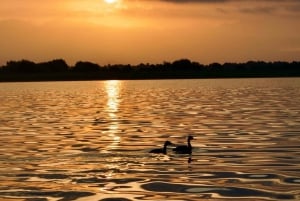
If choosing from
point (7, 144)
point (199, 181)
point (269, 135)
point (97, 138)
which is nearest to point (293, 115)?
point (269, 135)

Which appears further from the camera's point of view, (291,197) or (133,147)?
(133,147)

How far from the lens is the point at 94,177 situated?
20.3 m

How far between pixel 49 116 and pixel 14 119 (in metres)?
3.08

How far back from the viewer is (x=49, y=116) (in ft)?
159

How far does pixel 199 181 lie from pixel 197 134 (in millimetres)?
14344

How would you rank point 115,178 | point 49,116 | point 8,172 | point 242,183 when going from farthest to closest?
→ point 49,116
point 8,172
point 115,178
point 242,183

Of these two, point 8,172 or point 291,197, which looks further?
point 8,172

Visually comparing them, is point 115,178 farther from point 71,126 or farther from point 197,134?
point 71,126

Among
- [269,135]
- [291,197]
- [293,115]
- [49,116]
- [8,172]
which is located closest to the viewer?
[291,197]

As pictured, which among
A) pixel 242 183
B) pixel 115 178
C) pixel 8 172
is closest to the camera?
pixel 242 183

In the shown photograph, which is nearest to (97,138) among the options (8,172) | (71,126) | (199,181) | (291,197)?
(71,126)

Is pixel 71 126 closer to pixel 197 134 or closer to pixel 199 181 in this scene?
pixel 197 134

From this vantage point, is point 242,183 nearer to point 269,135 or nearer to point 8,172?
point 8,172

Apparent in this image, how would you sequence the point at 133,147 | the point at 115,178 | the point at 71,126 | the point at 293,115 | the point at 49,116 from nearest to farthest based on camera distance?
1. the point at 115,178
2. the point at 133,147
3. the point at 71,126
4. the point at 293,115
5. the point at 49,116
